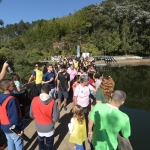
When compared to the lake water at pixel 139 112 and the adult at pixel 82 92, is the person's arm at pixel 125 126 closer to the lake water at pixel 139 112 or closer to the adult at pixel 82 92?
the adult at pixel 82 92

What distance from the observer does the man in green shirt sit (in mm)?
2076

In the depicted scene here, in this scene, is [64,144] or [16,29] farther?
[16,29]

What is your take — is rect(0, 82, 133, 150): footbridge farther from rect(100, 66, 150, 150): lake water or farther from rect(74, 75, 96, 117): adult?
rect(100, 66, 150, 150): lake water

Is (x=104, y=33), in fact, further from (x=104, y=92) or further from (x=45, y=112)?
(x=45, y=112)

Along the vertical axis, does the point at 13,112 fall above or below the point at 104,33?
below

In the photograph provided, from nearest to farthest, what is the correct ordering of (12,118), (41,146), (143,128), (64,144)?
(12,118)
(41,146)
(64,144)
(143,128)

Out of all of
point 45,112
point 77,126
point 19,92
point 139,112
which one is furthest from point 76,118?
point 139,112

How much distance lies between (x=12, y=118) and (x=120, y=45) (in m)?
42.0

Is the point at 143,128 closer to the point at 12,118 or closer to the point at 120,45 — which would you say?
the point at 12,118

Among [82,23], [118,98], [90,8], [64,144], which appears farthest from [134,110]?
[90,8]

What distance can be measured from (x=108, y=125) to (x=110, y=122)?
0.18 feet

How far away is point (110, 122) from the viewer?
2123 millimetres

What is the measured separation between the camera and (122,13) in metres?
42.0

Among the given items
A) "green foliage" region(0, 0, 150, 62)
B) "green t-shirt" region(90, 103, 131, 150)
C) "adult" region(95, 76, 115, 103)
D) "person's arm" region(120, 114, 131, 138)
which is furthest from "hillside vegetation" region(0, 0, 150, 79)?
"person's arm" region(120, 114, 131, 138)
